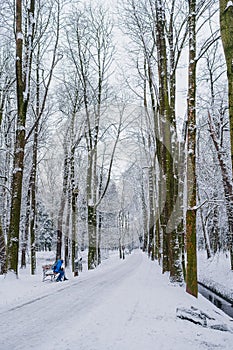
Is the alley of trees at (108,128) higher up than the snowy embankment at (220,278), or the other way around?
the alley of trees at (108,128)

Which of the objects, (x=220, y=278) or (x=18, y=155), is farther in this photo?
(x=220, y=278)

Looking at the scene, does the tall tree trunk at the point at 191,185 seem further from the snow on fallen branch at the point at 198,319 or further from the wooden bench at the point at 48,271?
the wooden bench at the point at 48,271

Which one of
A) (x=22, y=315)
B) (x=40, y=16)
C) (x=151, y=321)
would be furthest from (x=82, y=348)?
(x=40, y=16)

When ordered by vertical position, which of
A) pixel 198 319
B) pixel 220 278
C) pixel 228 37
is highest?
pixel 228 37

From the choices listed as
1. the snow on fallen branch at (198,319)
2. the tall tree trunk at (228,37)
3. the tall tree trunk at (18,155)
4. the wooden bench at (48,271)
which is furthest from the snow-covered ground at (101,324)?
the wooden bench at (48,271)

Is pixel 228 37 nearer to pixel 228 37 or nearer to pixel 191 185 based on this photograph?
pixel 228 37

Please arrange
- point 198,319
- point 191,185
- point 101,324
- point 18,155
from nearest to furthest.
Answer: point 101,324 → point 198,319 → point 191,185 → point 18,155

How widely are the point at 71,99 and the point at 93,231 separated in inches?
384

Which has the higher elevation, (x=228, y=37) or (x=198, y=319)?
(x=228, y=37)

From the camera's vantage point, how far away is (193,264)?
438 inches

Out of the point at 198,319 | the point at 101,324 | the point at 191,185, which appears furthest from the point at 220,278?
the point at 101,324

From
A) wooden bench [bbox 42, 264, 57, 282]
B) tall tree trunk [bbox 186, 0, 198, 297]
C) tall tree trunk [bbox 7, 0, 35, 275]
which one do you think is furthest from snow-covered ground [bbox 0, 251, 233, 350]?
wooden bench [bbox 42, 264, 57, 282]

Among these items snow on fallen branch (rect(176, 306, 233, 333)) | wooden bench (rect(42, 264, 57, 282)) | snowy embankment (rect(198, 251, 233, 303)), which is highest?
snow on fallen branch (rect(176, 306, 233, 333))

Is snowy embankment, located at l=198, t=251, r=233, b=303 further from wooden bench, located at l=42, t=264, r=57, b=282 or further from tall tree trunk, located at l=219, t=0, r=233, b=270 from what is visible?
tall tree trunk, located at l=219, t=0, r=233, b=270
